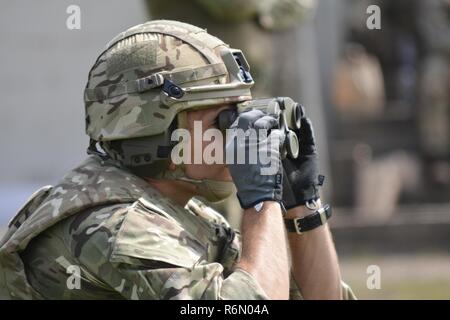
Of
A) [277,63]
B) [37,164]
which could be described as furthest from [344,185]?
[37,164]

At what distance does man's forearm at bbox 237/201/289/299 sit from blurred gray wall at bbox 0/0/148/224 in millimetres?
7021

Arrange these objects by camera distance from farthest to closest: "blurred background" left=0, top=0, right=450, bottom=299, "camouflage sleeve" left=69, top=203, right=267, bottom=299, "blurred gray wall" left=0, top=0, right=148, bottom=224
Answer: "blurred gray wall" left=0, top=0, right=148, bottom=224 < "blurred background" left=0, top=0, right=450, bottom=299 < "camouflage sleeve" left=69, top=203, right=267, bottom=299

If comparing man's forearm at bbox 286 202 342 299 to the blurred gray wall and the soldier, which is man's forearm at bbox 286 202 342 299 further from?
the blurred gray wall

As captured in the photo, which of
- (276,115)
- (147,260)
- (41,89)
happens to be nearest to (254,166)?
(276,115)

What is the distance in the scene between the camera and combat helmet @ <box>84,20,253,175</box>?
4613 millimetres

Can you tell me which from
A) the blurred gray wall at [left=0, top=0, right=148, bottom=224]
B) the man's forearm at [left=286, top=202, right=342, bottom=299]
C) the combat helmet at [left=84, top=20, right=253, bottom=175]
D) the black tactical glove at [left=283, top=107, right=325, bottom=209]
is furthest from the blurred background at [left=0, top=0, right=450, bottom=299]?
the combat helmet at [left=84, top=20, right=253, bottom=175]

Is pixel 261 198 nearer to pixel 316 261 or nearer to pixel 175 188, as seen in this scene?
pixel 175 188

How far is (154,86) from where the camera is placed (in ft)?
15.1

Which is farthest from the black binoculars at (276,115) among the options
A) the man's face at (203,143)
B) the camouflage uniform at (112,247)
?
the camouflage uniform at (112,247)

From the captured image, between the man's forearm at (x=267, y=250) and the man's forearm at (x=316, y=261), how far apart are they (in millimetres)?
528

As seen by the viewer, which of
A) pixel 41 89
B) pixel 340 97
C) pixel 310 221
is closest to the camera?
pixel 310 221

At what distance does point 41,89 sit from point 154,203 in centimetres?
736

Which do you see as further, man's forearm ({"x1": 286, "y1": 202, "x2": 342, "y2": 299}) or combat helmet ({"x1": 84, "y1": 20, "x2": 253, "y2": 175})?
man's forearm ({"x1": 286, "y1": 202, "x2": 342, "y2": 299})

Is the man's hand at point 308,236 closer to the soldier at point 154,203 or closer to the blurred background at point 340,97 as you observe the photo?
the soldier at point 154,203
